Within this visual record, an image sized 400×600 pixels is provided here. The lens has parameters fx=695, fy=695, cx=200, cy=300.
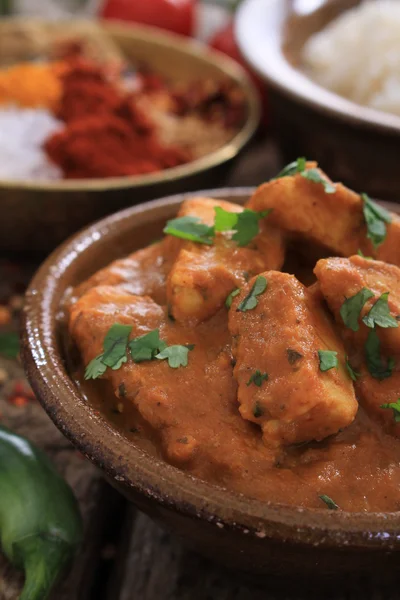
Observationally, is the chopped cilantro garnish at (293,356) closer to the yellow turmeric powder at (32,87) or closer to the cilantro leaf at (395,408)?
the cilantro leaf at (395,408)

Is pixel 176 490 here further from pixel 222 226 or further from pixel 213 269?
pixel 222 226

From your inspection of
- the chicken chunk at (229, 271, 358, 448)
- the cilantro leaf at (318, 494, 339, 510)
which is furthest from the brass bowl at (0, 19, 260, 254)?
the cilantro leaf at (318, 494, 339, 510)

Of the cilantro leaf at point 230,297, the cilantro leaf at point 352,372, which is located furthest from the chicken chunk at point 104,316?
the cilantro leaf at point 352,372

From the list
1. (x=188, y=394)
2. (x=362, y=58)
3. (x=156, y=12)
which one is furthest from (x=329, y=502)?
(x=156, y=12)

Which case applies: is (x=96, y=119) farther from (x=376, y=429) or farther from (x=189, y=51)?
(x=376, y=429)

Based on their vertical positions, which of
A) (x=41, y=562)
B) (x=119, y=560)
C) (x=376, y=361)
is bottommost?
(x=119, y=560)
